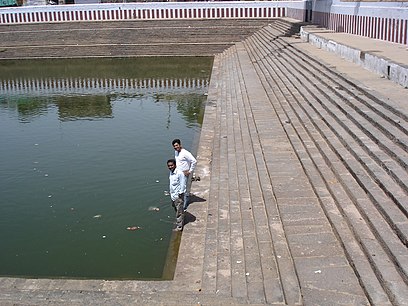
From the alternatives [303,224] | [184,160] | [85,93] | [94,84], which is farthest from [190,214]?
[94,84]

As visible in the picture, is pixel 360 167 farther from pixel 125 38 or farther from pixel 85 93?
pixel 125 38

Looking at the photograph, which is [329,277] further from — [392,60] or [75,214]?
[392,60]

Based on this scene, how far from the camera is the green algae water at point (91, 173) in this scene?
6223mm

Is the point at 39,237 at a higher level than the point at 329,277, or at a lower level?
lower

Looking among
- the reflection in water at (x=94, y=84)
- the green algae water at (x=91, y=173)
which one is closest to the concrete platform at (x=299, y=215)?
the green algae water at (x=91, y=173)

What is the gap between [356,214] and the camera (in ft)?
16.7

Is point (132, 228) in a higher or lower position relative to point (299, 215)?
lower

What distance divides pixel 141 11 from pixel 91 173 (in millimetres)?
20051

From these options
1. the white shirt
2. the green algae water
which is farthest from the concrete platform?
the green algae water

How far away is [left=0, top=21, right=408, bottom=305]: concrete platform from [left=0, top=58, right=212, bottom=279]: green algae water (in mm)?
884

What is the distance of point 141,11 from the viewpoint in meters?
27.5

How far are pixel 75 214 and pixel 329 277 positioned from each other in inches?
171

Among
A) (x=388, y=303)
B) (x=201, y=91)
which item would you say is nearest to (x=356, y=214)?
(x=388, y=303)

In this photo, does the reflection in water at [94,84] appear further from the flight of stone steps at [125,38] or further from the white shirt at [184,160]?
the white shirt at [184,160]
